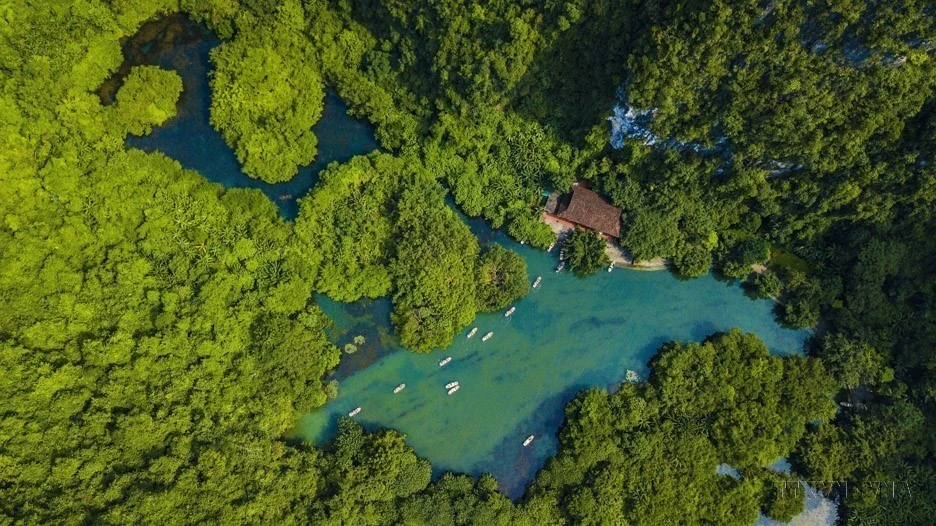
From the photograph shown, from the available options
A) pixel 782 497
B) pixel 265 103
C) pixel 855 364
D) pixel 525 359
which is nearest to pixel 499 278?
pixel 525 359

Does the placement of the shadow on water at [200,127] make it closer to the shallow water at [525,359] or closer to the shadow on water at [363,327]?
the shadow on water at [363,327]

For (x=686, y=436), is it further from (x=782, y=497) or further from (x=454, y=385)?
(x=454, y=385)

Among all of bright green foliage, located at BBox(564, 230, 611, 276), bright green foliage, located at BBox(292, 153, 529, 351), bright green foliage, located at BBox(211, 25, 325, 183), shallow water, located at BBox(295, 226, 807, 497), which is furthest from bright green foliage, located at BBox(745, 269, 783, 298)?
bright green foliage, located at BBox(211, 25, 325, 183)

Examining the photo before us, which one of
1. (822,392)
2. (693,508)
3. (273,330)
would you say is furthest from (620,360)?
(273,330)

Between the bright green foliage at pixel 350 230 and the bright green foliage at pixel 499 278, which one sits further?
the bright green foliage at pixel 499 278

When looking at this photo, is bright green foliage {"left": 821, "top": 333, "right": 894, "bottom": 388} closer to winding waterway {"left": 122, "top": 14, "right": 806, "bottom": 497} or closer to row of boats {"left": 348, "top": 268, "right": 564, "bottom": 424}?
winding waterway {"left": 122, "top": 14, "right": 806, "bottom": 497}

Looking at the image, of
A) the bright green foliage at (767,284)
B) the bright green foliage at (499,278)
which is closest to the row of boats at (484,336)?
the bright green foliage at (499,278)
